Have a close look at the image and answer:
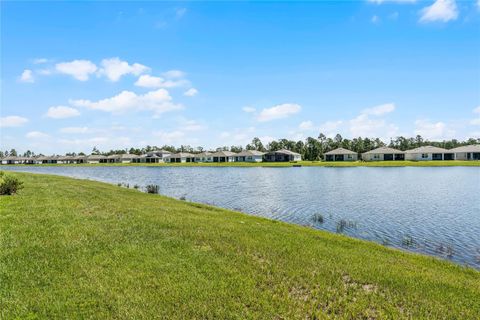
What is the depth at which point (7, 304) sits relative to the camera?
6.33 metres

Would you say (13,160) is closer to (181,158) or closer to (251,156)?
(181,158)

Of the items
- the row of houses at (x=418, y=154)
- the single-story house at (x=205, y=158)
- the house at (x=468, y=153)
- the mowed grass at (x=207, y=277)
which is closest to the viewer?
the mowed grass at (x=207, y=277)

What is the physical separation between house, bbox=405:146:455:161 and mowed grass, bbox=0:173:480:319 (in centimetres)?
10592

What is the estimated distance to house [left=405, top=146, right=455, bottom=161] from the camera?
327ft

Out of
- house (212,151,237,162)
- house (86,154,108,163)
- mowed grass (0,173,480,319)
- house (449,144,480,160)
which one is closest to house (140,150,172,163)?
house (212,151,237,162)

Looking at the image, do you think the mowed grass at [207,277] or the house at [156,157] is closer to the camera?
the mowed grass at [207,277]

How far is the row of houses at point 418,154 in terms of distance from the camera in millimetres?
98125

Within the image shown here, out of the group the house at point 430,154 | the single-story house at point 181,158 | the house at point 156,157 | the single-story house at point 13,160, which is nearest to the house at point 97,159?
the house at point 156,157

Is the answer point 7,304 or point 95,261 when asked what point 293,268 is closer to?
point 95,261

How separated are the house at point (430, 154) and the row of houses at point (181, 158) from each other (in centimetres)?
4080

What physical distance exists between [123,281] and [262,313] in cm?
355

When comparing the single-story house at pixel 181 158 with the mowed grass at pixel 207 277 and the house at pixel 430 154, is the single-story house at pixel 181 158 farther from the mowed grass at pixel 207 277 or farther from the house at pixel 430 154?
the mowed grass at pixel 207 277

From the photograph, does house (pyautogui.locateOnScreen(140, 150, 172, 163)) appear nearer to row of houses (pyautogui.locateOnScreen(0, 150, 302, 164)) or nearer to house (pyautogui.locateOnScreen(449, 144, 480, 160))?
row of houses (pyautogui.locateOnScreen(0, 150, 302, 164))

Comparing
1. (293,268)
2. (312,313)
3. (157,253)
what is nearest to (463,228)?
(293,268)
